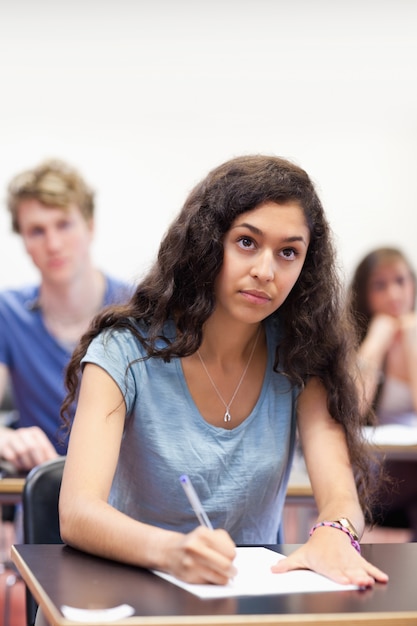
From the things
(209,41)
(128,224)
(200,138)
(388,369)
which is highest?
(209,41)

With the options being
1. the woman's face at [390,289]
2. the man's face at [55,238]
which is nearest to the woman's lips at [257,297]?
the man's face at [55,238]

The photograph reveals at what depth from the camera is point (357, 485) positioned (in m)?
1.98

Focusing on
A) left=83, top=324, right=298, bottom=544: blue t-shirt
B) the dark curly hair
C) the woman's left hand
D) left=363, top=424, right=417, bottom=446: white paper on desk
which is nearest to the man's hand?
the dark curly hair

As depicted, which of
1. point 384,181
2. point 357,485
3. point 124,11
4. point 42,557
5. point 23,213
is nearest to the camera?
point 42,557

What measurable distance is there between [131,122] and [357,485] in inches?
144

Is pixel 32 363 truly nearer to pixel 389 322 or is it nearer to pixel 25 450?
pixel 25 450

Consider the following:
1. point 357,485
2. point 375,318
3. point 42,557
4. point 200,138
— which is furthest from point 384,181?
point 42,557

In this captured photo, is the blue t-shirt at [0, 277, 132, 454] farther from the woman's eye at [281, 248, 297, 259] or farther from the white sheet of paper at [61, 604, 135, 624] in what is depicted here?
the white sheet of paper at [61, 604, 135, 624]

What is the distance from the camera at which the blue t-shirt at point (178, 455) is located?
1.84m

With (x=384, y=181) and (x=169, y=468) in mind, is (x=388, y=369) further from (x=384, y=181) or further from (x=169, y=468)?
(x=169, y=468)

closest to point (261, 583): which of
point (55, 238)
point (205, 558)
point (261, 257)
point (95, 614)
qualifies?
point (205, 558)

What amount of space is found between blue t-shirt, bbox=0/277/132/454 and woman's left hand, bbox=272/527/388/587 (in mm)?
2065

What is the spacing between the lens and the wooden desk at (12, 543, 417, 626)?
117 cm

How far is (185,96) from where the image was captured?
5.37 metres
